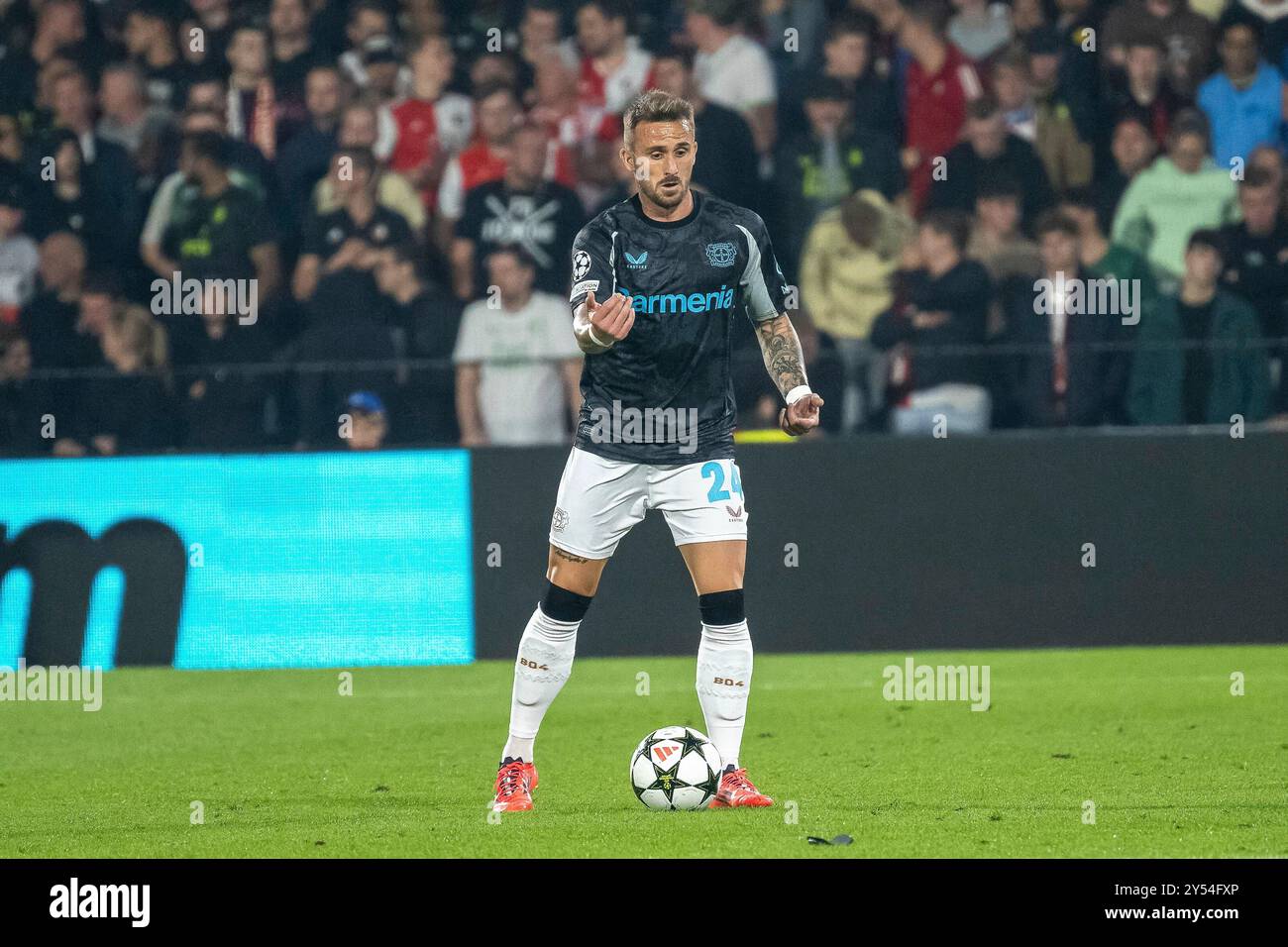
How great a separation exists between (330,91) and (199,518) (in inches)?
153

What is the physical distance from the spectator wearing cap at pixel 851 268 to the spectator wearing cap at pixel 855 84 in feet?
3.17

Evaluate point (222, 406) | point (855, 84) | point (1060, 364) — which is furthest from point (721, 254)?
point (855, 84)

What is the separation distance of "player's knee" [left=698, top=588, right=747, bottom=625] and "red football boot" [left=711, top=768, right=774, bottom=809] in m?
0.57

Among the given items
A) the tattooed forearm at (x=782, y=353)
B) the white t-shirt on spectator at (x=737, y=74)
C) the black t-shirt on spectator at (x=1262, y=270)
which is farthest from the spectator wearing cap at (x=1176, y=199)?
the tattooed forearm at (x=782, y=353)

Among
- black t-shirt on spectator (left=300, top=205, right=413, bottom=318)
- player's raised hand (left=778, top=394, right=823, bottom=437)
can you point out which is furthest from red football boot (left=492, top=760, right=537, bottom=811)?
black t-shirt on spectator (left=300, top=205, right=413, bottom=318)

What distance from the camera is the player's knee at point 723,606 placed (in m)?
7.40

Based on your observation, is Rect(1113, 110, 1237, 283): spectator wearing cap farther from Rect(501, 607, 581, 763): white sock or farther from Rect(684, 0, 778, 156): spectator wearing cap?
Rect(501, 607, 581, 763): white sock

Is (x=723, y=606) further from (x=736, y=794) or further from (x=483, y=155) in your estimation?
(x=483, y=155)

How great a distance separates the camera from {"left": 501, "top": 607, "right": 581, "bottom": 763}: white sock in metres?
7.48

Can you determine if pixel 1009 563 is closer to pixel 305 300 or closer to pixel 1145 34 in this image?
pixel 1145 34

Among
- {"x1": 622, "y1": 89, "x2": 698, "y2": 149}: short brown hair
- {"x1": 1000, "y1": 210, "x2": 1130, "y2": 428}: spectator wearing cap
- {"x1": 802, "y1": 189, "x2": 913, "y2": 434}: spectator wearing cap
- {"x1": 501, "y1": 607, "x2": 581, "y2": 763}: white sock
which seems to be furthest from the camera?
{"x1": 802, "y1": 189, "x2": 913, "y2": 434}: spectator wearing cap

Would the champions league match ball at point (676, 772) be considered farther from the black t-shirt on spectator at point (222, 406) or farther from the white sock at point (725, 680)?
the black t-shirt on spectator at point (222, 406)

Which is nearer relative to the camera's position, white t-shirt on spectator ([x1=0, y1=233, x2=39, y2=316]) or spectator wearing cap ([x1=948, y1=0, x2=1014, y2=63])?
white t-shirt on spectator ([x1=0, y1=233, x2=39, y2=316])

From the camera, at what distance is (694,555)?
745cm
